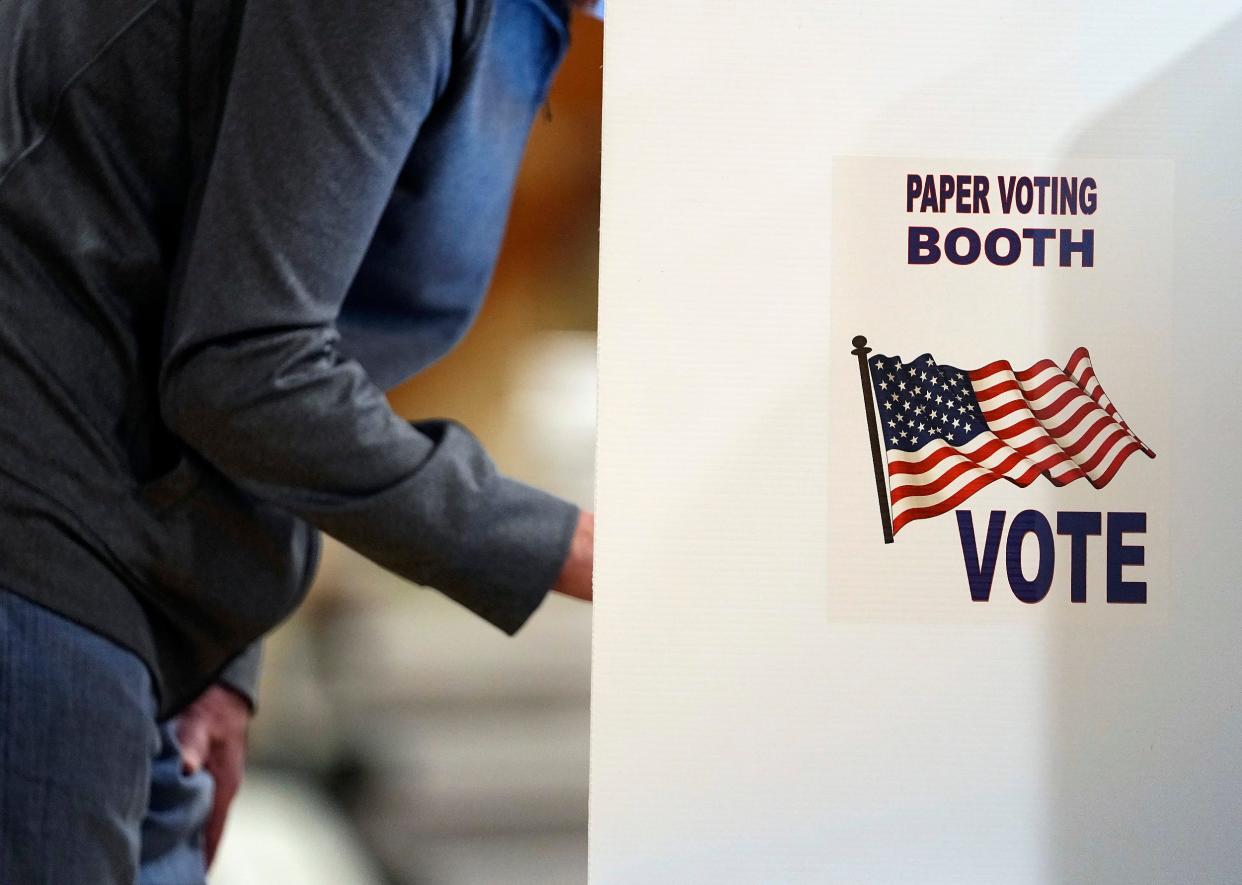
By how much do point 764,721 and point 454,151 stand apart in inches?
24.1

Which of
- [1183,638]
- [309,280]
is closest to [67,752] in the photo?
[309,280]

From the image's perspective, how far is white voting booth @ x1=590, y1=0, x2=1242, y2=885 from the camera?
3.22ft

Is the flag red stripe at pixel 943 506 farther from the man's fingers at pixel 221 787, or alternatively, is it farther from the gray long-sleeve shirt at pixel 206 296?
the man's fingers at pixel 221 787

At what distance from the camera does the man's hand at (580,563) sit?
104cm

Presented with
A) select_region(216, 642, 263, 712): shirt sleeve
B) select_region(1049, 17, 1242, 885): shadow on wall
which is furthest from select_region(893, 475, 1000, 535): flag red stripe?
select_region(216, 642, 263, 712): shirt sleeve

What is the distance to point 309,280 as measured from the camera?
940 mm

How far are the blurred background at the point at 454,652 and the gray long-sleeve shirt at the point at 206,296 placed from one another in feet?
0.20

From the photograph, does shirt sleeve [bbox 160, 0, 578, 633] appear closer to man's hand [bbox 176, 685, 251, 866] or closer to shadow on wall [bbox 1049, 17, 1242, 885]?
man's hand [bbox 176, 685, 251, 866]

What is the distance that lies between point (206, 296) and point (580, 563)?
0.42 metres

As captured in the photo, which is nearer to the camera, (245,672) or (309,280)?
(309,280)

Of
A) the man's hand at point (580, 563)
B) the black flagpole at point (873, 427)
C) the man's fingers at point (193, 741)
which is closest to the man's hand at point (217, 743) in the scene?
the man's fingers at point (193, 741)

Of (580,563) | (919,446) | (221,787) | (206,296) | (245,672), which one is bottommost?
(221,787)

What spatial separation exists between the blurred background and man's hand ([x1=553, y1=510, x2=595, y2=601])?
0.02 m

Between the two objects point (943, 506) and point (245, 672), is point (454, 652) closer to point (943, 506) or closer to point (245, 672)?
point (245, 672)
